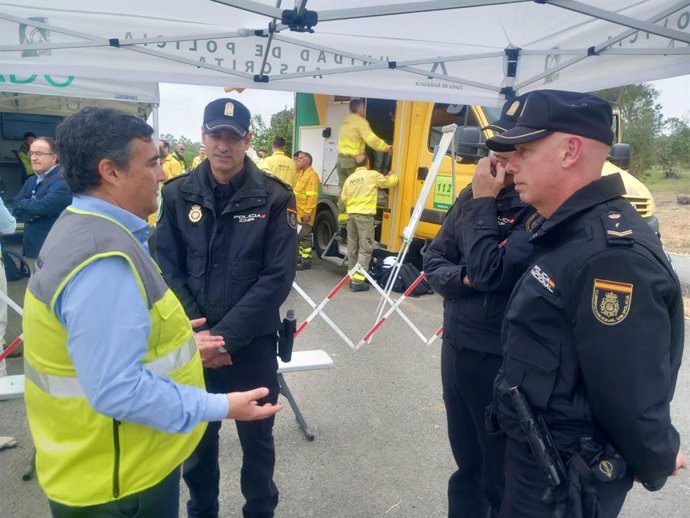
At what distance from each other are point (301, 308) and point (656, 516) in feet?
15.7

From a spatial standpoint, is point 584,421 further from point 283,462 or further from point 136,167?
point 283,462

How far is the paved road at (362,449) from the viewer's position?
3.04 m

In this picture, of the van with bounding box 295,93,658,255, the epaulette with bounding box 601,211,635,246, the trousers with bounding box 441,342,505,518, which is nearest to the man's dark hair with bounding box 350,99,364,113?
the van with bounding box 295,93,658,255

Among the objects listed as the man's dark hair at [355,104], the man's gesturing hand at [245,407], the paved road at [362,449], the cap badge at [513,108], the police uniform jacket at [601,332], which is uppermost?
Answer: the man's dark hair at [355,104]

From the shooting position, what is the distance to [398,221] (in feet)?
26.0

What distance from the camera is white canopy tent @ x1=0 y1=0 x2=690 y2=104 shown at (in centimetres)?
309

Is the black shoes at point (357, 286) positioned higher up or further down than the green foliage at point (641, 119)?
further down

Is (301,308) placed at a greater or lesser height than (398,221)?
lesser

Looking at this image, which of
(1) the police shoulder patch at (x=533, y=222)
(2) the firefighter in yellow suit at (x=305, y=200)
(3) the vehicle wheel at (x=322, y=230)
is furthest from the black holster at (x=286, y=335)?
(3) the vehicle wheel at (x=322, y=230)

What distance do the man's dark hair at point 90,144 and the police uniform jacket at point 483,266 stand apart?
53.9 inches

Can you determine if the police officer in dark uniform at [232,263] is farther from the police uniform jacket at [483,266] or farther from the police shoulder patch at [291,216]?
the police uniform jacket at [483,266]

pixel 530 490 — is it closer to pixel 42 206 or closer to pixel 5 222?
pixel 5 222

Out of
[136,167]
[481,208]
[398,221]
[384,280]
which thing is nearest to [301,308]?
[384,280]

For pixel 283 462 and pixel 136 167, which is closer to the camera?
pixel 136 167
